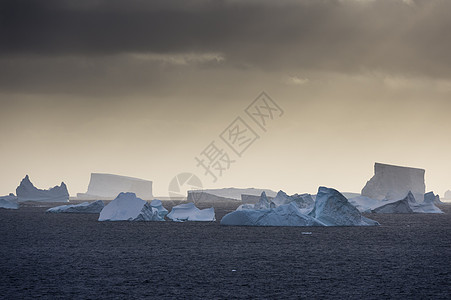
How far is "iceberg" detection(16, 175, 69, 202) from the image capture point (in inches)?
3625

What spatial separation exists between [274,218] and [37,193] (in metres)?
66.9

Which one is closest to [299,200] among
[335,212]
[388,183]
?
[335,212]

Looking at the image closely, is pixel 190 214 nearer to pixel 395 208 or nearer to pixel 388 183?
pixel 395 208

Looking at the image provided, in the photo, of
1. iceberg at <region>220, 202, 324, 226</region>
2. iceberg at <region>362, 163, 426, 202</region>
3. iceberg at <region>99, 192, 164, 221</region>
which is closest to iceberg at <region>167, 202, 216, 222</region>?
iceberg at <region>99, 192, 164, 221</region>

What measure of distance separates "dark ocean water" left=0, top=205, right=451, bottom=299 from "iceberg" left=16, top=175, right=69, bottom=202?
6886 cm

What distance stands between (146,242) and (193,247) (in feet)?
8.96

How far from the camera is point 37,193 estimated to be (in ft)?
308

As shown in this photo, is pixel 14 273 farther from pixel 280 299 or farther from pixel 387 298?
pixel 387 298

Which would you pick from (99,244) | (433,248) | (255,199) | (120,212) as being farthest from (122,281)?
(255,199)

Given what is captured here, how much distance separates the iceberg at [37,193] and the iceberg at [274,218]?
61.0 m

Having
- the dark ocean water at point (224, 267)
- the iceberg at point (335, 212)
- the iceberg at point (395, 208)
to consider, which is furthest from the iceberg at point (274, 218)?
the iceberg at point (395, 208)

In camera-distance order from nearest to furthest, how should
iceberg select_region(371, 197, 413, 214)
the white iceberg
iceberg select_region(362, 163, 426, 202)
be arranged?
the white iceberg < iceberg select_region(371, 197, 413, 214) < iceberg select_region(362, 163, 426, 202)

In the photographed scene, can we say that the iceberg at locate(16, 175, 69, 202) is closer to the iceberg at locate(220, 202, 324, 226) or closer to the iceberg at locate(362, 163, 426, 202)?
the iceberg at locate(362, 163, 426, 202)

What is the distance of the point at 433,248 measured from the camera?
2172 cm
